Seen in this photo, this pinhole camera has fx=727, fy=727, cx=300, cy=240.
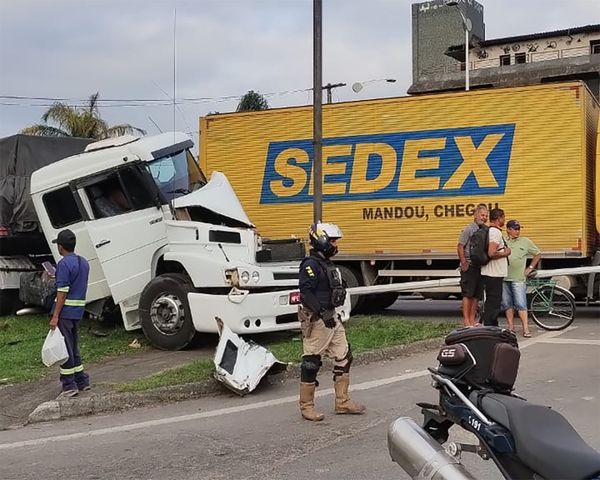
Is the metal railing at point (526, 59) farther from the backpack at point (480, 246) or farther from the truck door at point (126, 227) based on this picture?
the truck door at point (126, 227)

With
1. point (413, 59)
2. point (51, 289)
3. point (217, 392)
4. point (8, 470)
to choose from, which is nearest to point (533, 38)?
point (413, 59)

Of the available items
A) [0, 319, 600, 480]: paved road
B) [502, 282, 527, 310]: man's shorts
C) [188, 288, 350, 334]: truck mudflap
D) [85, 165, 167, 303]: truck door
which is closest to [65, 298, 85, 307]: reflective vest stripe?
[0, 319, 600, 480]: paved road

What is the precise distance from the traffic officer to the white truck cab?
98.3 inches

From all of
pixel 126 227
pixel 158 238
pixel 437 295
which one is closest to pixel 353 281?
pixel 437 295

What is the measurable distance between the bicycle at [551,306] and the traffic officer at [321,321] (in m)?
5.62

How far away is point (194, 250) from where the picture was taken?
9.40m

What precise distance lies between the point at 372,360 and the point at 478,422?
5402 millimetres

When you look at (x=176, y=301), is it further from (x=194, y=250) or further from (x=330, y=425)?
(x=330, y=425)

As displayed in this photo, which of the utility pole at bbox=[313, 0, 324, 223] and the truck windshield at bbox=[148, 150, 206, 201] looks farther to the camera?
the utility pole at bbox=[313, 0, 324, 223]

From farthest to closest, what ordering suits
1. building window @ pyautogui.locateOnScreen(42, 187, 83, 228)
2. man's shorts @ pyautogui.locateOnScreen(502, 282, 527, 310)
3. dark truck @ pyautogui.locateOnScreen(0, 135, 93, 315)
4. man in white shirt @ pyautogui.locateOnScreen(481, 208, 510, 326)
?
dark truck @ pyautogui.locateOnScreen(0, 135, 93, 315), man's shorts @ pyautogui.locateOnScreen(502, 282, 527, 310), building window @ pyautogui.locateOnScreen(42, 187, 83, 228), man in white shirt @ pyautogui.locateOnScreen(481, 208, 510, 326)

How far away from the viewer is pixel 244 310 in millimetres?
8734

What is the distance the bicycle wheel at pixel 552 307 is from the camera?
11.1 metres

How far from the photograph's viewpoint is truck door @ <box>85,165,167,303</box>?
9602 millimetres

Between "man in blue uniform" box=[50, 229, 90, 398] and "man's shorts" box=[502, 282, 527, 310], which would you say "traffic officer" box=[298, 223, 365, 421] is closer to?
"man in blue uniform" box=[50, 229, 90, 398]
